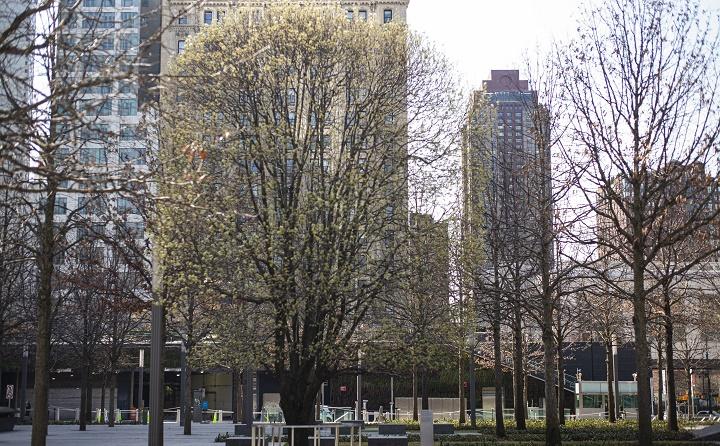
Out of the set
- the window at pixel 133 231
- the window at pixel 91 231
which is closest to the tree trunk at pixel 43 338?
the window at pixel 91 231

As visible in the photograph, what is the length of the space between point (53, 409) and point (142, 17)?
5397cm

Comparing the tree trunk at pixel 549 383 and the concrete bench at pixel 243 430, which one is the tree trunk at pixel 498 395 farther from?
the concrete bench at pixel 243 430

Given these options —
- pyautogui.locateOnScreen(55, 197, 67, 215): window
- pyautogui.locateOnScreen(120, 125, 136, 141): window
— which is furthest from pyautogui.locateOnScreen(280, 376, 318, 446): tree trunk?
pyautogui.locateOnScreen(120, 125, 136, 141): window

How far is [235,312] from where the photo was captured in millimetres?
22828

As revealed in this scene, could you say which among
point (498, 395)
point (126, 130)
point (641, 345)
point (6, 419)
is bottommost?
point (6, 419)

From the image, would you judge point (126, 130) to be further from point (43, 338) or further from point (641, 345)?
point (641, 345)

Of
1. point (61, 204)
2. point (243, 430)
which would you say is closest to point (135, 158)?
point (243, 430)

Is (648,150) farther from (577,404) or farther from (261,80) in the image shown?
(577,404)

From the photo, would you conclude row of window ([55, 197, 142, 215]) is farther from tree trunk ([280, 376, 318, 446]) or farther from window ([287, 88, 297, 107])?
tree trunk ([280, 376, 318, 446])

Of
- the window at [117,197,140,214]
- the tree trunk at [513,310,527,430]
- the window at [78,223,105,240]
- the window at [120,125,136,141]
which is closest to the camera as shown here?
the window at [120,125,136,141]

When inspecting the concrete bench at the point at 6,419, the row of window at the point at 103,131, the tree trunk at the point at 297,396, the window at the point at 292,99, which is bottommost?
the concrete bench at the point at 6,419

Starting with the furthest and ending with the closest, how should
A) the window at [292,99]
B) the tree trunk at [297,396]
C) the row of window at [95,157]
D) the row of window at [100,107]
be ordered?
the window at [292,99]
the tree trunk at [297,396]
the row of window at [95,157]
the row of window at [100,107]

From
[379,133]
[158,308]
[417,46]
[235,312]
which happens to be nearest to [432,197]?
[379,133]

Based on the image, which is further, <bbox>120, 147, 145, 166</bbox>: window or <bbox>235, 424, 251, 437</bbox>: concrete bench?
<bbox>235, 424, 251, 437</bbox>: concrete bench
